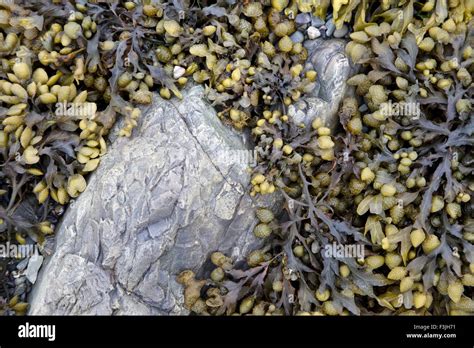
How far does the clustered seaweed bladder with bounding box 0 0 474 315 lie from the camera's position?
2.90 metres

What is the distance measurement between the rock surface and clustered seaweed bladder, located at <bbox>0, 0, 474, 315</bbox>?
11 centimetres

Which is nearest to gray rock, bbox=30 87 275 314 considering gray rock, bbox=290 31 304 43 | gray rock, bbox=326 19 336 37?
gray rock, bbox=290 31 304 43

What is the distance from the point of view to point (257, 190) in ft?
9.92

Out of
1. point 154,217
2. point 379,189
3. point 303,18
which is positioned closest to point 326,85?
point 303,18


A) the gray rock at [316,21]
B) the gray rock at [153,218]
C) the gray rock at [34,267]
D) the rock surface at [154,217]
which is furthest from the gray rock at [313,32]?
the gray rock at [34,267]

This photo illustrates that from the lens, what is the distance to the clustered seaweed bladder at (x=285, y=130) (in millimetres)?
2900

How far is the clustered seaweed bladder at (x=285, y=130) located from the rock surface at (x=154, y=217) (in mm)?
107

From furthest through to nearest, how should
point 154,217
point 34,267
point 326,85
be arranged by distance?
point 326,85
point 34,267
point 154,217

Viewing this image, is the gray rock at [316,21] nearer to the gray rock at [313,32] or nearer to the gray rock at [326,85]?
the gray rock at [313,32]

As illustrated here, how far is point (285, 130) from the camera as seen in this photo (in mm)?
3088

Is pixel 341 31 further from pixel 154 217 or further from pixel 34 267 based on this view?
pixel 34 267

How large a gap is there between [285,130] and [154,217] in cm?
102
